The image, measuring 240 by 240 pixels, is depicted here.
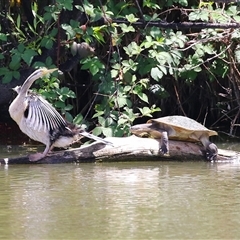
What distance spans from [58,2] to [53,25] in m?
0.83

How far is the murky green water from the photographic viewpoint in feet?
15.8

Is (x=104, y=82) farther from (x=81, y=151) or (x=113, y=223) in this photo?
(x=113, y=223)

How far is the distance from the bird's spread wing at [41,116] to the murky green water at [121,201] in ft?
1.50

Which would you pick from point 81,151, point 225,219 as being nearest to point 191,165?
point 81,151

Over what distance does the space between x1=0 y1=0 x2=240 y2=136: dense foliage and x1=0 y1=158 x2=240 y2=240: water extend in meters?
1.13

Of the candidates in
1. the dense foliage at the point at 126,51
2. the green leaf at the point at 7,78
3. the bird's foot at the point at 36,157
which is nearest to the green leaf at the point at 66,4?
the dense foliage at the point at 126,51

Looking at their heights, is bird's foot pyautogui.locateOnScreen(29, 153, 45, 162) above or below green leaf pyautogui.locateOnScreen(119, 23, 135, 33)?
below

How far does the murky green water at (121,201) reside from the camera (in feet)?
15.8

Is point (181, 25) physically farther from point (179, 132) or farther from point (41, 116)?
point (41, 116)

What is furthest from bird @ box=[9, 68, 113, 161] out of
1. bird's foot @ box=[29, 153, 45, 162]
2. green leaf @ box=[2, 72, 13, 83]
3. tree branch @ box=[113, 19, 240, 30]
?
tree branch @ box=[113, 19, 240, 30]

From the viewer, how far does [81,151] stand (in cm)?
762

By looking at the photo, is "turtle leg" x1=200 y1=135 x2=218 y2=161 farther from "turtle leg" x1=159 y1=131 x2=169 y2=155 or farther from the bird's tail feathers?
the bird's tail feathers

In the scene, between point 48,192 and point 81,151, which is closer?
point 48,192

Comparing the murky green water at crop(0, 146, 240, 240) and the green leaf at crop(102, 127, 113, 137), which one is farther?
the green leaf at crop(102, 127, 113, 137)
